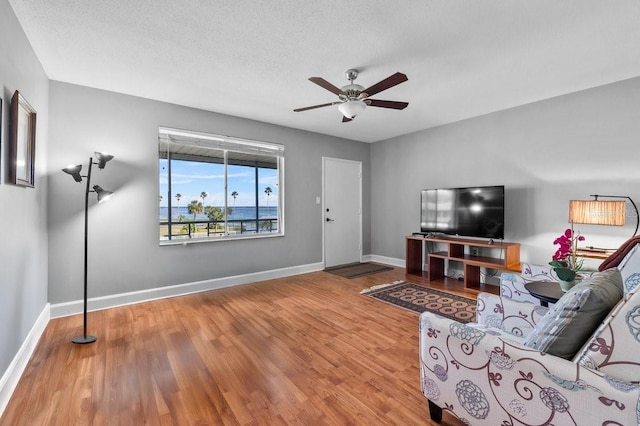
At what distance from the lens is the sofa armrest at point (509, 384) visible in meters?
0.93

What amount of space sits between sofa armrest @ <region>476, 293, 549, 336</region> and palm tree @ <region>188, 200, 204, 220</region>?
364cm

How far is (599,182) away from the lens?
10.9 ft

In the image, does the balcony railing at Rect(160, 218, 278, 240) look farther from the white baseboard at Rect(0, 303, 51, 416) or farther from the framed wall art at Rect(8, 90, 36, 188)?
the framed wall art at Rect(8, 90, 36, 188)

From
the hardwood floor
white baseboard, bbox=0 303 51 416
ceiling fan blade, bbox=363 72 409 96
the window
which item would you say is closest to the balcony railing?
the window

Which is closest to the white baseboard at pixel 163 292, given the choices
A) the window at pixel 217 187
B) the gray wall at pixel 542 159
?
the window at pixel 217 187

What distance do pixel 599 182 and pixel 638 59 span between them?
4.20ft

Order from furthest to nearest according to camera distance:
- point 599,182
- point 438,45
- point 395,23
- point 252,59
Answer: point 599,182 → point 252,59 → point 438,45 → point 395,23

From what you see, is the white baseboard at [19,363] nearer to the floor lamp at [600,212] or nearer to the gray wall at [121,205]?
the gray wall at [121,205]

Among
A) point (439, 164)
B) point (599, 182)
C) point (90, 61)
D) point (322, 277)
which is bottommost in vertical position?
point (322, 277)

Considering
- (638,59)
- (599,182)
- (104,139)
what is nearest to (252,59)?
(104,139)

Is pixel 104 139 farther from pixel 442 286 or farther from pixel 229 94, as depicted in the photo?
pixel 442 286

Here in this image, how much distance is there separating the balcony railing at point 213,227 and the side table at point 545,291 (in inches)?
143

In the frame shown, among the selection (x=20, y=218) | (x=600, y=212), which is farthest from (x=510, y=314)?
(x=20, y=218)

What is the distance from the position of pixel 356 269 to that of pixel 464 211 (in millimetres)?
2067
